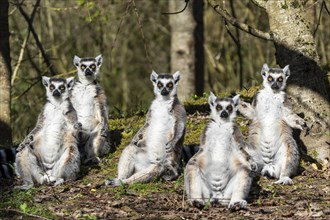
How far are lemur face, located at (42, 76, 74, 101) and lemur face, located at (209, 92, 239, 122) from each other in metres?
1.90

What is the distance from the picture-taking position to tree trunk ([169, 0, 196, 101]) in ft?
45.6

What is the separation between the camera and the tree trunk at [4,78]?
10.2 metres

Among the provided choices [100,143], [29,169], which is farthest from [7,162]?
[100,143]

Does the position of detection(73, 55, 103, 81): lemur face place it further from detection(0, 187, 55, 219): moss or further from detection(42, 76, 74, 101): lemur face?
detection(0, 187, 55, 219): moss

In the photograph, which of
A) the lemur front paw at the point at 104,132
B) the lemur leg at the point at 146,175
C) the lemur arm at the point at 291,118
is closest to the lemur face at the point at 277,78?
the lemur arm at the point at 291,118

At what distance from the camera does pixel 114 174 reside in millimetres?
8391

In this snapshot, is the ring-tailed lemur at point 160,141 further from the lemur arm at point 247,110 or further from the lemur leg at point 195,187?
the lemur leg at point 195,187

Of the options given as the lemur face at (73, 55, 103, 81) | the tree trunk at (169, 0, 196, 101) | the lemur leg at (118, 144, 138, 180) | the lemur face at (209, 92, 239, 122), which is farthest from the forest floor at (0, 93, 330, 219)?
the tree trunk at (169, 0, 196, 101)

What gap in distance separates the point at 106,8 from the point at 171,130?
10834mm

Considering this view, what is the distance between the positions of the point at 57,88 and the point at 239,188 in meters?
2.63

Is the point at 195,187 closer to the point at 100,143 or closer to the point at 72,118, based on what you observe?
the point at 72,118

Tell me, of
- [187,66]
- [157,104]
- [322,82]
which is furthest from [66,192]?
[187,66]

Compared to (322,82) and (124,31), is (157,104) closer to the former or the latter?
(322,82)

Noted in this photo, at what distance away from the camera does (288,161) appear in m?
7.79
